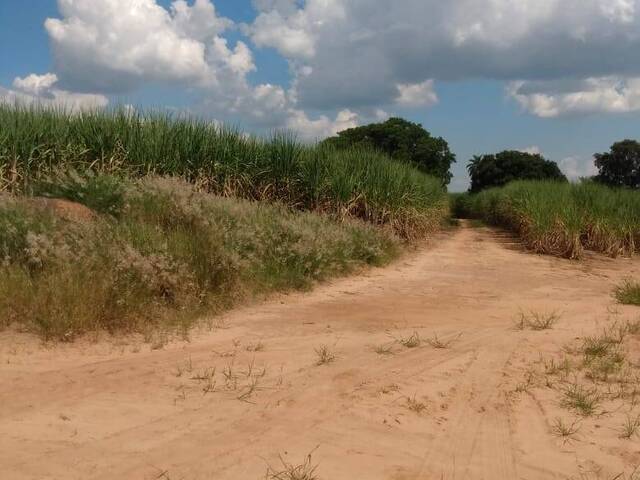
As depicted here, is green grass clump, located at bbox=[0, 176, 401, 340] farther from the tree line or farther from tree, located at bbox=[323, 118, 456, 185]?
tree, located at bbox=[323, 118, 456, 185]

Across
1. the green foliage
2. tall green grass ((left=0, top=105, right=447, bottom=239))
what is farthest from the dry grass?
tall green grass ((left=0, top=105, right=447, bottom=239))

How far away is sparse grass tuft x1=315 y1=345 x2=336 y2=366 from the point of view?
4973 millimetres

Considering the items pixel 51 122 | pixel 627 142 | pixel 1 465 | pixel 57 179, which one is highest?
pixel 627 142

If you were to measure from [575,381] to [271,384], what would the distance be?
7.74 feet

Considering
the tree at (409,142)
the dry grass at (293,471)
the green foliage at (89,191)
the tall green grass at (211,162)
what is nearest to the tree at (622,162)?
the tree at (409,142)

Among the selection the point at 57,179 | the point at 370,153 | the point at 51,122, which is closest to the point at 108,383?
the point at 57,179

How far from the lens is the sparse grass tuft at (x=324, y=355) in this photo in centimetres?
497

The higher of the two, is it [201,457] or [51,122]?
[51,122]

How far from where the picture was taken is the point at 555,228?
1404 centimetres

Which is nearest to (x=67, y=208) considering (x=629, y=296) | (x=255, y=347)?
(x=255, y=347)

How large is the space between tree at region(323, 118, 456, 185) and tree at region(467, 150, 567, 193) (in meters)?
9.55

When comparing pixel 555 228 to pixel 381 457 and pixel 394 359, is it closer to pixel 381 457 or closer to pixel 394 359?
pixel 394 359

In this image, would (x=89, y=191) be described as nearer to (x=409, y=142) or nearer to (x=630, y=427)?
(x=630, y=427)

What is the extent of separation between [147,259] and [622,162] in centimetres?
2705
